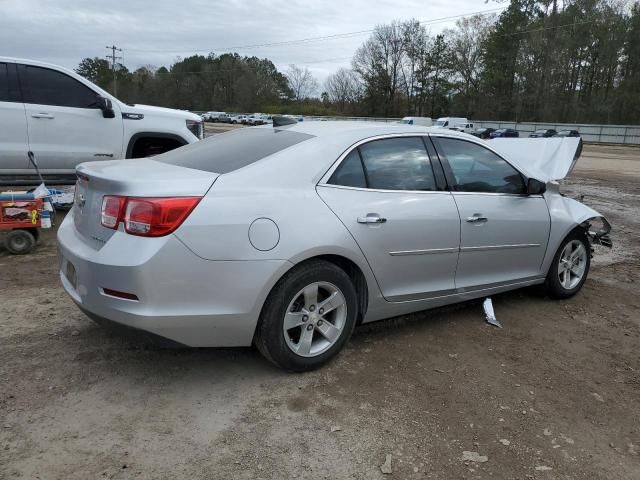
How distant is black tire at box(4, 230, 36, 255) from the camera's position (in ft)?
19.7

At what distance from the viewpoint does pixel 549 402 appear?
10.7 ft

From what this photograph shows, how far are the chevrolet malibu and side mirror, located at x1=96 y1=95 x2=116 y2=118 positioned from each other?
405 cm

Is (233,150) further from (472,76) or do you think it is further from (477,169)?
(472,76)

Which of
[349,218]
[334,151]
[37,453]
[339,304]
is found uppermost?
[334,151]

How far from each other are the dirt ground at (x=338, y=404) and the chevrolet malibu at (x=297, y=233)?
1.11 feet

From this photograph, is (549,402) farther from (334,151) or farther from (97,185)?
(97,185)

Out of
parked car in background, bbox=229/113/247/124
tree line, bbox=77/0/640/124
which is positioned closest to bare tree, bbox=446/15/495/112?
tree line, bbox=77/0/640/124

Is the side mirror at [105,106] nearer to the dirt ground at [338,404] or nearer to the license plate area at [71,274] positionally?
the dirt ground at [338,404]

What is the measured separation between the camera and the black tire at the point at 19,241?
237 inches

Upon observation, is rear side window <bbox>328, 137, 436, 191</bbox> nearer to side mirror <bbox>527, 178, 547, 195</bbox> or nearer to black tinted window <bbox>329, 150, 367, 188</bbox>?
black tinted window <bbox>329, 150, 367, 188</bbox>

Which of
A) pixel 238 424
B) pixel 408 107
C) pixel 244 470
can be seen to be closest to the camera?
pixel 244 470

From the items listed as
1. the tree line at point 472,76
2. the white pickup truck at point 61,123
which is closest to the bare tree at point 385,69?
the tree line at point 472,76

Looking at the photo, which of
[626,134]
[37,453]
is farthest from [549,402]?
[626,134]

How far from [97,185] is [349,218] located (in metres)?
1.53
